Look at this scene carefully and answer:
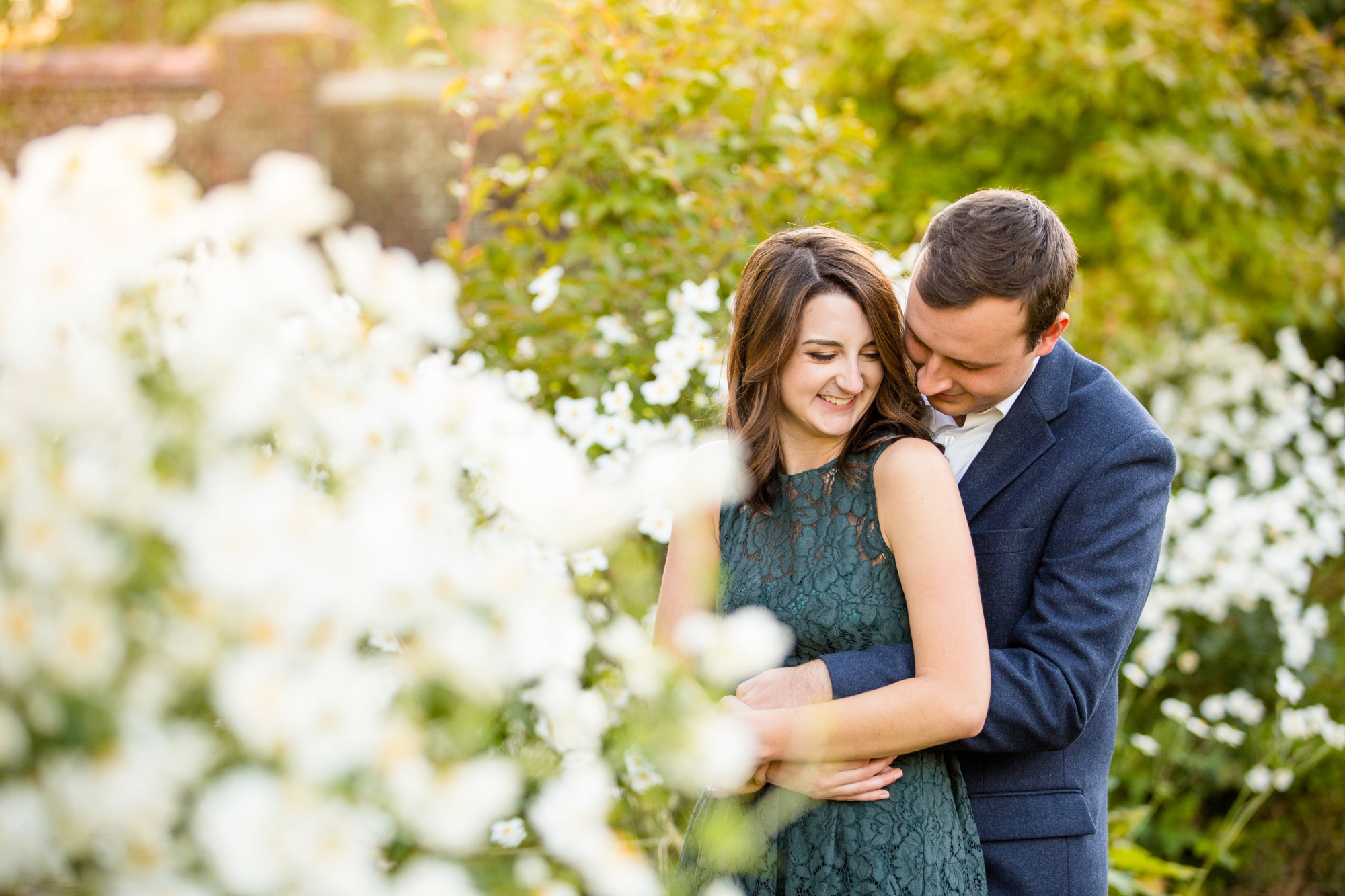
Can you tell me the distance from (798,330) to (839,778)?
2.41 feet

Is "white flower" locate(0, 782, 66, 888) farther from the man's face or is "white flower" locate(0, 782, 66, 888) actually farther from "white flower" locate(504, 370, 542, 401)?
"white flower" locate(504, 370, 542, 401)

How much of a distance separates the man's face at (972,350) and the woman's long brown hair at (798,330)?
54 mm

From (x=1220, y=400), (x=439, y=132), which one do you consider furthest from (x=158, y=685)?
(x=439, y=132)

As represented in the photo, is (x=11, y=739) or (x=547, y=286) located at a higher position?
(x=11, y=739)

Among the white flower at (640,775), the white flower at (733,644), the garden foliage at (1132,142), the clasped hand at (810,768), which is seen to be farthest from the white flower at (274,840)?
the garden foliage at (1132,142)

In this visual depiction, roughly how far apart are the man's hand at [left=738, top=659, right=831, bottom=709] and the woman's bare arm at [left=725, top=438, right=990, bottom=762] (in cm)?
4

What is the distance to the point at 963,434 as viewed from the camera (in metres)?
1.97

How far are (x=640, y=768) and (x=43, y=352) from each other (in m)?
1.00

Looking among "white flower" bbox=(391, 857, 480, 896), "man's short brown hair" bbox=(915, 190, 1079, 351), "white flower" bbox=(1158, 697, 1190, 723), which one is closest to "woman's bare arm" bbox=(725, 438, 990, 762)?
"man's short brown hair" bbox=(915, 190, 1079, 351)

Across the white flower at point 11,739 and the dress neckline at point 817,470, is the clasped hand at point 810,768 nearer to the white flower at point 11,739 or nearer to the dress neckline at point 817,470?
the dress neckline at point 817,470

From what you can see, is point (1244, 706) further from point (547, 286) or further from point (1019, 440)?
point (547, 286)

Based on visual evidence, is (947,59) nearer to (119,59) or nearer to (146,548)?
(146,548)

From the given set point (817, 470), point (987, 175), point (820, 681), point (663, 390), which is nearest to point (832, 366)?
point (817, 470)

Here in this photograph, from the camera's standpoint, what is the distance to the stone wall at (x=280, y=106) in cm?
702
